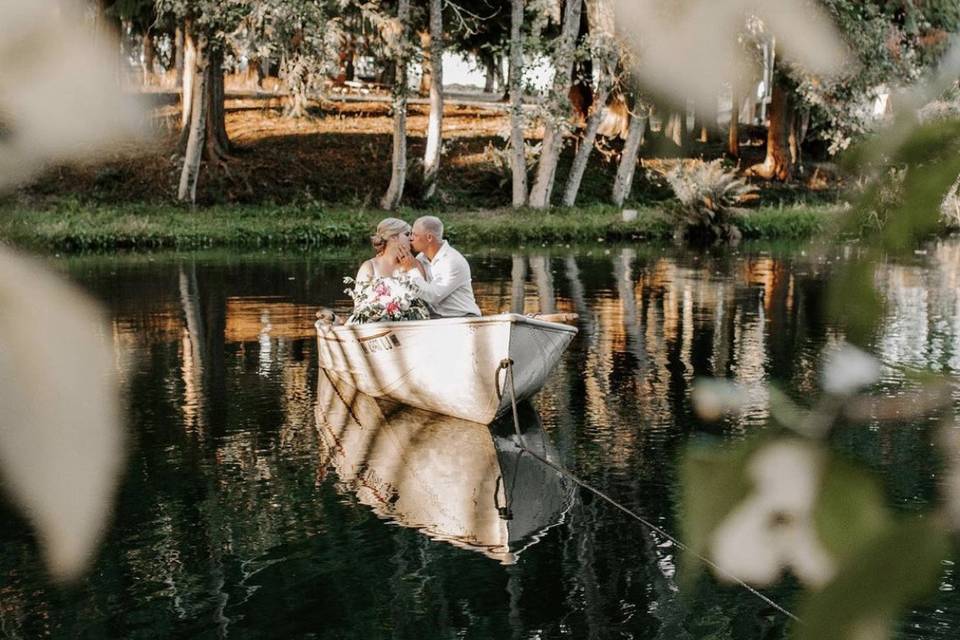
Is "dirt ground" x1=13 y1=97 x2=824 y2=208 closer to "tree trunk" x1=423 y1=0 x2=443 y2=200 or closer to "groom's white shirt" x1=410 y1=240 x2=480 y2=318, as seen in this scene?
"tree trunk" x1=423 y1=0 x2=443 y2=200

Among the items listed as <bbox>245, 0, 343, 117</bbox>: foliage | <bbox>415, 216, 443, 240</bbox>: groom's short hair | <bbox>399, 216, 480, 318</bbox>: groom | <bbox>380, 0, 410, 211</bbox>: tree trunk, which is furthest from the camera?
<bbox>380, 0, 410, 211</bbox>: tree trunk

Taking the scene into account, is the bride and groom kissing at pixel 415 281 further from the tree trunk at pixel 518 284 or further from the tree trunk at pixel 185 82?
the tree trunk at pixel 518 284

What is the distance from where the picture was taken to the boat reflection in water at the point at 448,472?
278 inches

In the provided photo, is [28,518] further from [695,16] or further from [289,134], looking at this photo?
[289,134]

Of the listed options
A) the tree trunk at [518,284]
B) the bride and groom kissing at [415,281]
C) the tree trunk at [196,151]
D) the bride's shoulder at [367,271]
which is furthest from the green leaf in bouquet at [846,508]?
the tree trunk at [196,151]

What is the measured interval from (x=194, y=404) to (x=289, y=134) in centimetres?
2494

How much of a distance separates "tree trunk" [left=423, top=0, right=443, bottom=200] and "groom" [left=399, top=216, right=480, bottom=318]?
15.9 meters

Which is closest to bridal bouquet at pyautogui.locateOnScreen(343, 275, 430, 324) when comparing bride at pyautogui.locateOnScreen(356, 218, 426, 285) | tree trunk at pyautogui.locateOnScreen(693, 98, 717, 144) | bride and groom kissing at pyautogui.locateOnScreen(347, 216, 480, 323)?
bride and groom kissing at pyautogui.locateOnScreen(347, 216, 480, 323)

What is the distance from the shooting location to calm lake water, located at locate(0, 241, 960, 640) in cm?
228

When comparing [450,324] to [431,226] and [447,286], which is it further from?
[431,226]

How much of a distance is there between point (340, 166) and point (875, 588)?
33250mm

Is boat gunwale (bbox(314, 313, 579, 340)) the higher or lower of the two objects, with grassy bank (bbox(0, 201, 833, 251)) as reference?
higher

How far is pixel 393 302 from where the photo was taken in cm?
1031

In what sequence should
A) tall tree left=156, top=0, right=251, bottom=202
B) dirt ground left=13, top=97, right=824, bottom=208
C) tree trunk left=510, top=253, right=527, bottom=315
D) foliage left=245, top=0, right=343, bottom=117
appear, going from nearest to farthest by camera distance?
tree trunk left=510, top=253, right=527, bottom=315, tall tree left=156, top=0, right=251, bottom=202, foliage left=245, top=0, right=343, bottom=117, dirt ground left=13, top=97, right=824, bottom=208
